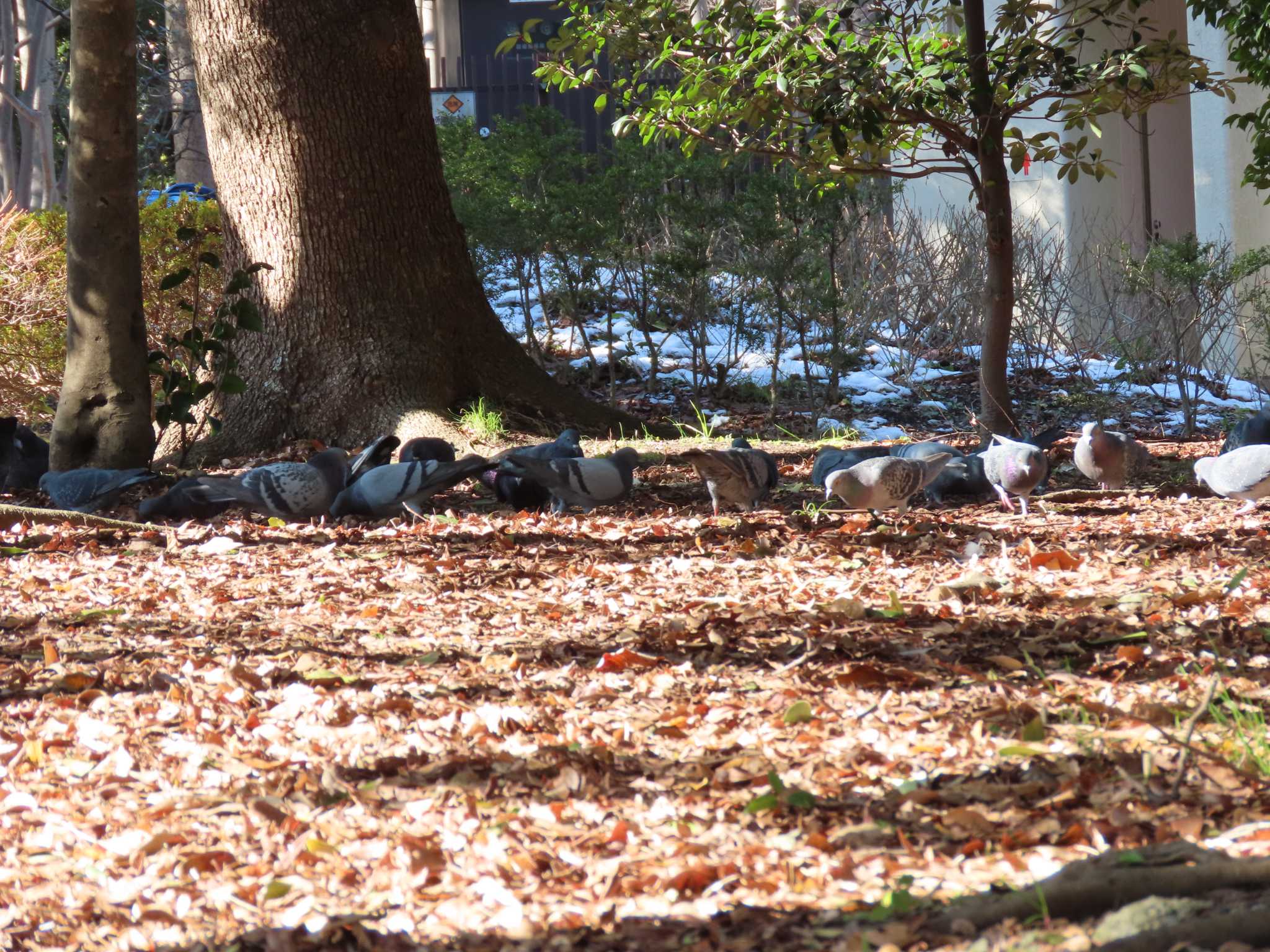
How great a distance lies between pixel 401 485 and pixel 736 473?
1.54 metres

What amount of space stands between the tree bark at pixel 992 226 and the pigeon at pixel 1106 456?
3.42ft

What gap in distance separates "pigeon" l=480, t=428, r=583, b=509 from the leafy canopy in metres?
1.87

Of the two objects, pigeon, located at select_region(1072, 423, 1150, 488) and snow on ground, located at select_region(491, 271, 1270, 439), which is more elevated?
snow on ground, located at select_region(491, 271, 1270, 439)

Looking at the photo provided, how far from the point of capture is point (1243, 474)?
524 centimetres

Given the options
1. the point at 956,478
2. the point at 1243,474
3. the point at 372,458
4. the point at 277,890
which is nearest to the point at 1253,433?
the point at 1243,474

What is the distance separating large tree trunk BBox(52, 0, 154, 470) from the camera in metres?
6.39

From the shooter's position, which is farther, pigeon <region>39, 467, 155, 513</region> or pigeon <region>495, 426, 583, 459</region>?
pigeon <region>39, 467, 155, 513</region>

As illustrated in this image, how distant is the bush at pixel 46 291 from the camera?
885 cm

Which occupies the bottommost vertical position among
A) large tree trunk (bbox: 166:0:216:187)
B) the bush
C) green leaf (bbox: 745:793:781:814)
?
green leaf (bbox: 745:793:781:814)

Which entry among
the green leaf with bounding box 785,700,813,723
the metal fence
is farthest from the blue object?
the green leaf with bounding box 785,700,813,723

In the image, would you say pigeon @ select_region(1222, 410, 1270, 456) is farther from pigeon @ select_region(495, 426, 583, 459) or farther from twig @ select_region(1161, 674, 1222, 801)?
twig @ select_region(1161, 674, 1222, 801)

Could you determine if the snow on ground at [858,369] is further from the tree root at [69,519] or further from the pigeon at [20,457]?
the tree root at [69,519]

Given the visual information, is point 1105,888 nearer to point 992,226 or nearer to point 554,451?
point 554,451

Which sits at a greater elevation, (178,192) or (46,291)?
(178,192)
